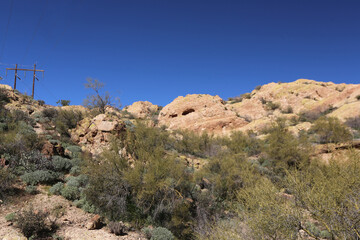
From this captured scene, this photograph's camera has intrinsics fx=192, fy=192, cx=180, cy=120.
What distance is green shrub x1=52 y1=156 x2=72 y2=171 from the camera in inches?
363

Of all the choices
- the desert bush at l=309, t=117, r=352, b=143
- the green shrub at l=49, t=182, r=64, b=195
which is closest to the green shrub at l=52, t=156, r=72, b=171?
the green shrub at l=49, t=182, r=64, b=195

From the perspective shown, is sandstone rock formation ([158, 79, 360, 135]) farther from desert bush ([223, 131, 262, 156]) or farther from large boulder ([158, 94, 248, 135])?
desert bush ([223, 131, 262, 156])

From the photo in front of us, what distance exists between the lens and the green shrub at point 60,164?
30.3ft

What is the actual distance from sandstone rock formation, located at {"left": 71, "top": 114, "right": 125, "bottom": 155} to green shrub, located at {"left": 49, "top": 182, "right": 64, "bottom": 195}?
3075 mm

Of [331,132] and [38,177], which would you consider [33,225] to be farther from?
[331,132]

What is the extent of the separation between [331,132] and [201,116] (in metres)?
16.2

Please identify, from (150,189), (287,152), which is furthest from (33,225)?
(287,152)

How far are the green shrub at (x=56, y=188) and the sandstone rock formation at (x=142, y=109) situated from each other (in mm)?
29084

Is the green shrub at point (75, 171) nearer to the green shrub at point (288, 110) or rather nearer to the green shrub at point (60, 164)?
the green shrub at point (60, 164)

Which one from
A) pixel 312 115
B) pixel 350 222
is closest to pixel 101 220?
pixel 350 222

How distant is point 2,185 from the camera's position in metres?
6.93

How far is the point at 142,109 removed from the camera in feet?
130

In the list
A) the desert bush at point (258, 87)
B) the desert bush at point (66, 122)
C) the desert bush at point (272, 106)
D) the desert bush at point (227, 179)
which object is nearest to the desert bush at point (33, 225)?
the desert bush at point (227, 179)

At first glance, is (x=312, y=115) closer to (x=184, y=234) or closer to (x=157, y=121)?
(x=157, y=121)
